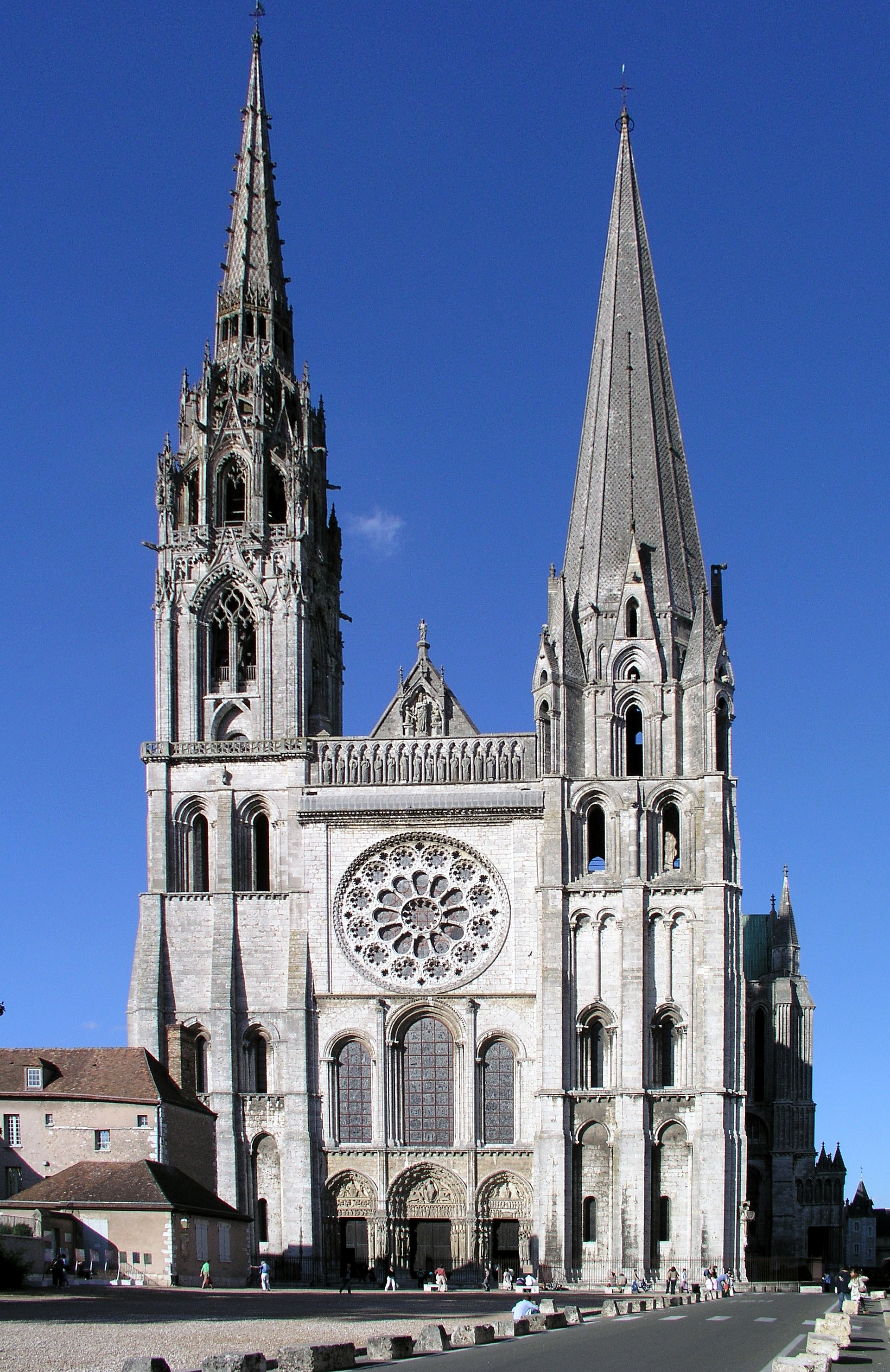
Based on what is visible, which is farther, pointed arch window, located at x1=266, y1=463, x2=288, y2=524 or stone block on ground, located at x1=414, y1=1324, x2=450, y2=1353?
pointed arch window, located at x1=266, y1=463, x2=288, y2=524

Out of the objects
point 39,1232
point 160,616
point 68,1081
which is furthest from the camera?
point 160,616

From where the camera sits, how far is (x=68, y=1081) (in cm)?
4872

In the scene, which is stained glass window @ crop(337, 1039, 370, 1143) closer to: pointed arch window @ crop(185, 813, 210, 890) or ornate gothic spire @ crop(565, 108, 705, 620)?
pointed arch window @ crop(185, 813, 210, 890)

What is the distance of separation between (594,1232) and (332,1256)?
7233 mm

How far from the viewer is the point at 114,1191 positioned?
141 ft

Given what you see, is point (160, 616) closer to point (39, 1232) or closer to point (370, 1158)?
point (370, 1158)

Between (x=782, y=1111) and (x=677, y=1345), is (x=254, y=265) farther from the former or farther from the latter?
(x=677, y=1345)

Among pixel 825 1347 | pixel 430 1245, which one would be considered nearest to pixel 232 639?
pixel 430 1245

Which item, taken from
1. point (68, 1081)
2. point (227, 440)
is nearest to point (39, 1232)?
point (68, 1081)

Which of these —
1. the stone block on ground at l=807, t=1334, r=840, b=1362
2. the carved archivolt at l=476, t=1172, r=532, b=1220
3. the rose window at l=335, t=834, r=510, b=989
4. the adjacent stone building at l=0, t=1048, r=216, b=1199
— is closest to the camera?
the stone block on ground at l=807, t=1334, r=840, b=1362

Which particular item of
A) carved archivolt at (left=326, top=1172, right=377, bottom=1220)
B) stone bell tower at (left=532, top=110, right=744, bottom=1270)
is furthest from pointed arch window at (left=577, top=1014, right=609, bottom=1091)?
carved archivolt at (left=326, top=1172, right=377, bottom=1220)

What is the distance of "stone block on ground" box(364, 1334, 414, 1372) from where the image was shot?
78.8ft

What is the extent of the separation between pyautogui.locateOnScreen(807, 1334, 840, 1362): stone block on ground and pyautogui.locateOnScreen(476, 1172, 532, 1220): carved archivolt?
29568 mm

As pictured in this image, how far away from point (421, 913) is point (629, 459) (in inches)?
598
